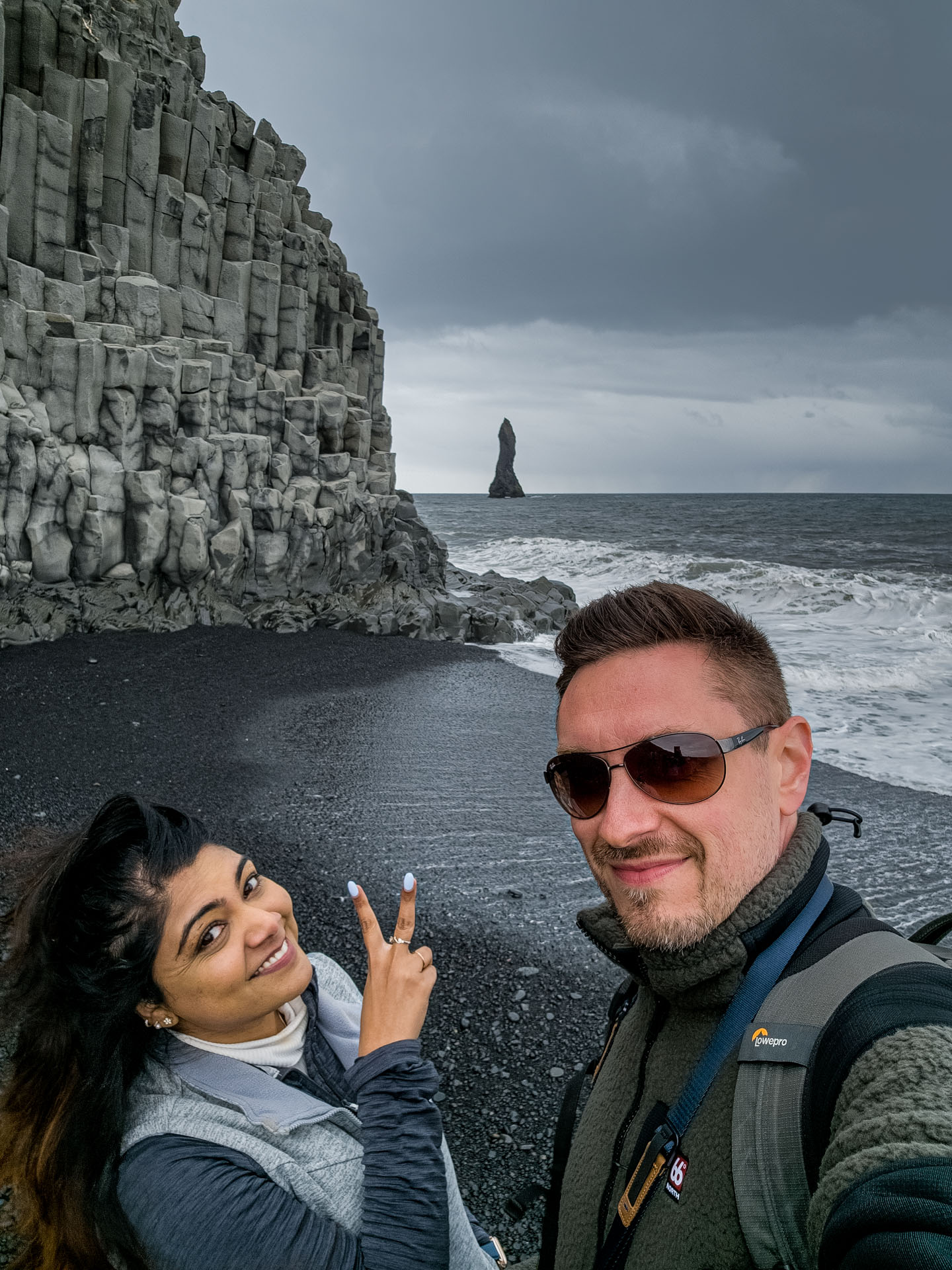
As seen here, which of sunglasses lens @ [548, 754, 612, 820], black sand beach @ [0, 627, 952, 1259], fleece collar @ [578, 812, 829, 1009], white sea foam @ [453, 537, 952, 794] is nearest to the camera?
fleece collar @ [578, 812, 829, 1009]

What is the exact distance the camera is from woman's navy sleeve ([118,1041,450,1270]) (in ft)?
5.57

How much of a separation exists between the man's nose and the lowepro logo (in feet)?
1.38

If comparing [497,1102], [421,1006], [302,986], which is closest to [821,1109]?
[421,1006]

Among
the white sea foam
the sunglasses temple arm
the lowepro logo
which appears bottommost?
the white sea foam

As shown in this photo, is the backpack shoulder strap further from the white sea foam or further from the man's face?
the white sea foam

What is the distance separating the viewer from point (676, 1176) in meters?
1.40

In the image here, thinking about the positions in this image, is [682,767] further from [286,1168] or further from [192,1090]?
[192,1090]

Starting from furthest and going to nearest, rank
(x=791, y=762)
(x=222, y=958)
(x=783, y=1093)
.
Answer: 1. (x=222, y=958)
2. (x=791, y=762)
3. (x=783, y=1093)

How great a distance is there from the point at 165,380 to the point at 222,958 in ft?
54.2

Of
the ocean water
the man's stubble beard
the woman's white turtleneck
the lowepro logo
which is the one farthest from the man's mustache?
the ocean water

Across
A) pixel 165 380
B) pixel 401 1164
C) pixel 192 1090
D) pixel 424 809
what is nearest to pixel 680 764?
pixel 401 1164

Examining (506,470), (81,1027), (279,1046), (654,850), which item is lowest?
(279,1046)

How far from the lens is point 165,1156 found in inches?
69.5

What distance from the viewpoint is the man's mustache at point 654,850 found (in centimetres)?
160
